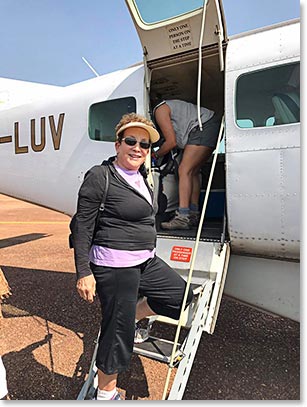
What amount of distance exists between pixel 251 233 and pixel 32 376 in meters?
2.39

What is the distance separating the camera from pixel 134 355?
370 centimetres

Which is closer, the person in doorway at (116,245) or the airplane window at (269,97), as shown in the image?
the person in doorway at (116,245)

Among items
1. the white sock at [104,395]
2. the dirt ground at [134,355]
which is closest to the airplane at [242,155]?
the white sock at [104,395]

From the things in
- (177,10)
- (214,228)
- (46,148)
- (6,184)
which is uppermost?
(177,10)

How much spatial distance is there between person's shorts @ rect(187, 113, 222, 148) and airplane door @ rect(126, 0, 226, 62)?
2.69ft

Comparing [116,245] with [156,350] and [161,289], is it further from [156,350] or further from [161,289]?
[156,350]

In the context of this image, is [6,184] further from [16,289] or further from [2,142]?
[16,289]

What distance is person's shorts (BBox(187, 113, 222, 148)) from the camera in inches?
153

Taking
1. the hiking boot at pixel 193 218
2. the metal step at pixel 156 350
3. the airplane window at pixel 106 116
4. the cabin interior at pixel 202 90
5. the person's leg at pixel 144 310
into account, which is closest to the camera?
the metal step at pixel 156 350

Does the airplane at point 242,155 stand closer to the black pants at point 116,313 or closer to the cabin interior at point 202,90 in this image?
the cabin interior at point 202,90

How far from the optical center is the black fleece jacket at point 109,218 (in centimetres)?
225

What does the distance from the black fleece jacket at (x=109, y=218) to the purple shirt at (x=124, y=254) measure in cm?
3

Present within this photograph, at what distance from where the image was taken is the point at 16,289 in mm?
5715

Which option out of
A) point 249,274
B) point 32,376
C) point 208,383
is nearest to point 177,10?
point 249,274
